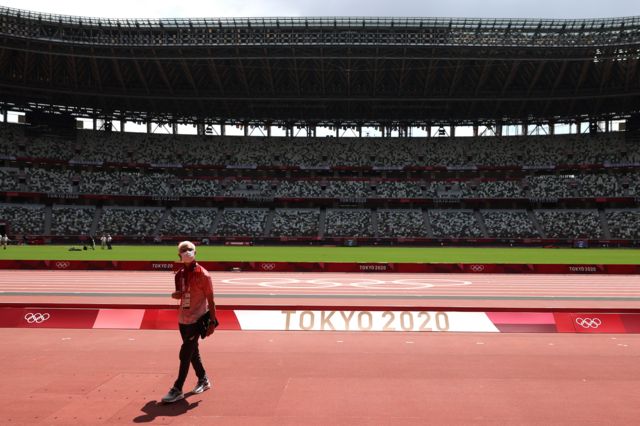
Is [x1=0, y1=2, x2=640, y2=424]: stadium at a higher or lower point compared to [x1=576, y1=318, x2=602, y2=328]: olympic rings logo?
higher

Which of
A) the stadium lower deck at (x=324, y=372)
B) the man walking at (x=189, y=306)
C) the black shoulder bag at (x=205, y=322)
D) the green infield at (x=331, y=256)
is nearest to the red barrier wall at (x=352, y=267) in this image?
the green infield at (x=331, y=256)

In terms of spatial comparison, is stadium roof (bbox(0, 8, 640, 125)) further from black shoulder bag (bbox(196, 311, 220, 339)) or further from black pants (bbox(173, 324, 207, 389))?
black pants (bbox(173, 324, 207, 389))

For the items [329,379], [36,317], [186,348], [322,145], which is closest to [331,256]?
[36,317]

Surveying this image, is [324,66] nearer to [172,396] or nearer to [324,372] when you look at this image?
[324,372]

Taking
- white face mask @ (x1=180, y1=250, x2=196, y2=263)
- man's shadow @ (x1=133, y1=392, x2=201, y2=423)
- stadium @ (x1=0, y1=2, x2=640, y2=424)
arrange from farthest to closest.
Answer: stadium @ (x1=0, y1=2, x2=640, y2=424) < white face mask @ (x1=180, y1=250, x2=196, y2=263) < man's shadow @ (x1=133, y1=392, x2=201, y2=423)

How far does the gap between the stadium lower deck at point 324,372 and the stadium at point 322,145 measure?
15006 mm

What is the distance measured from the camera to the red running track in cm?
1562

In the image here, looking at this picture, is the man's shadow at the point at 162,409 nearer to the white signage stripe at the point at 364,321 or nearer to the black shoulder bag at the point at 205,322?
the black shoulder bag at the point at 205,322

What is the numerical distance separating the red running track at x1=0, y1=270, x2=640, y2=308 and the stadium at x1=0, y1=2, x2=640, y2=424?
8.23ft

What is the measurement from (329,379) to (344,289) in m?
11.2

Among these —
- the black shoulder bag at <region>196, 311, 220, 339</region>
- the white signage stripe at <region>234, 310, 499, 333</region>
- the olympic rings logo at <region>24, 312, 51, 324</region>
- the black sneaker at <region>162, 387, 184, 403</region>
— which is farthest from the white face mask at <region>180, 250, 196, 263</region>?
the olympic rings logo at <region>24, 312, 51, 324</region>

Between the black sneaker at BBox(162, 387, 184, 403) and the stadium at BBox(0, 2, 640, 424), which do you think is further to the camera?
the stadium at BBox(0, 2, 640, 424)

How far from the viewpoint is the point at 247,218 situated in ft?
226

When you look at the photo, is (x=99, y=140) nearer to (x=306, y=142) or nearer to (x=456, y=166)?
(x=306, y=142)
